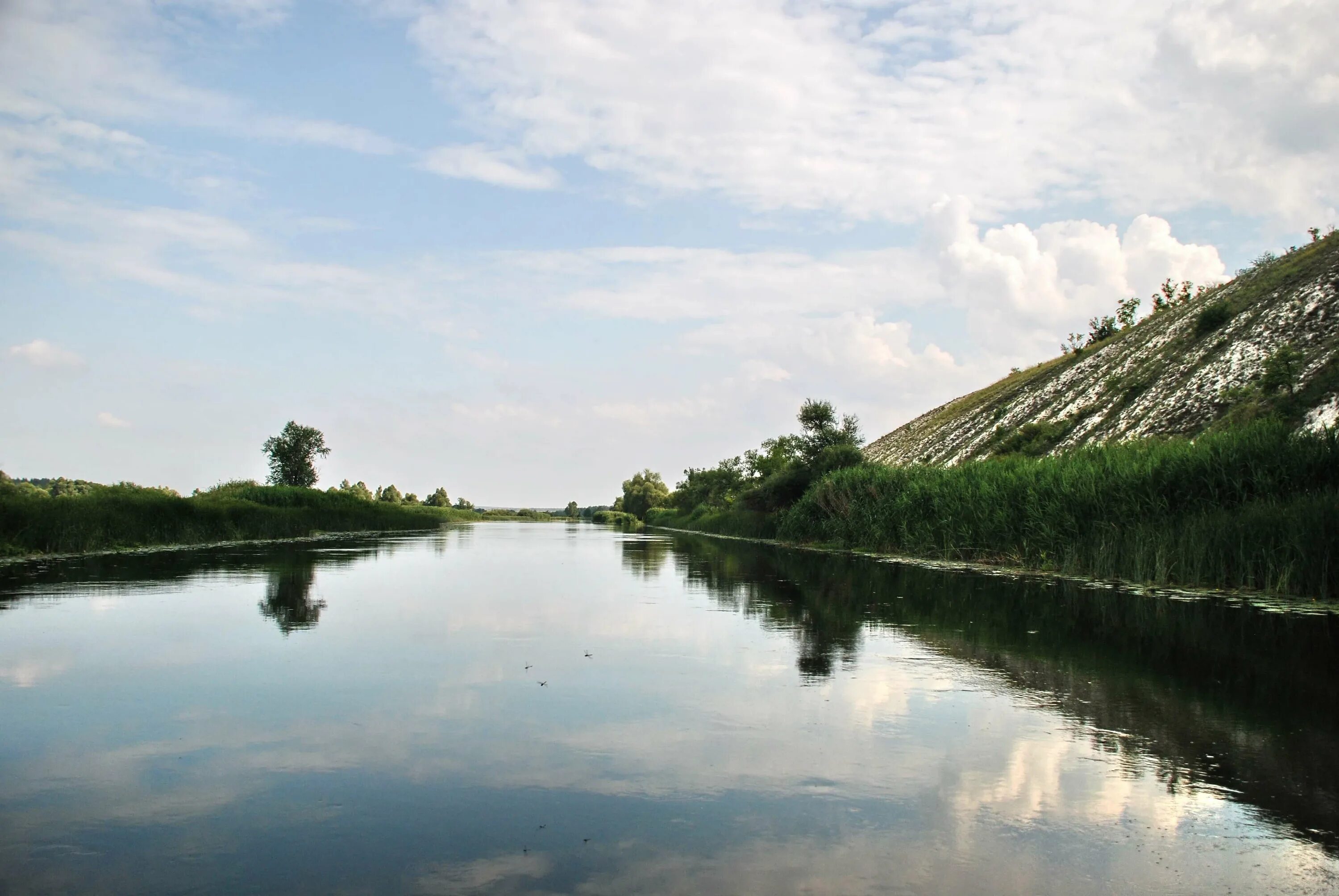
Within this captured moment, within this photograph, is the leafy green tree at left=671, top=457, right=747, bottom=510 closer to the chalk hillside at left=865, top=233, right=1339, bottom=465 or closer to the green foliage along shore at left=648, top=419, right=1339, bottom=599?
the chalk hillside at left=865, top=233, right=1339, bottom=465

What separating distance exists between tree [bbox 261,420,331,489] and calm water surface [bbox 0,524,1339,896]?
66611mm

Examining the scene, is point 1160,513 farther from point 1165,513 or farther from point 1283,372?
point 1283,372

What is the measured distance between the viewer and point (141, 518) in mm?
30219

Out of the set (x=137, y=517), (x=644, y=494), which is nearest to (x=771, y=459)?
(x=137, y=517)

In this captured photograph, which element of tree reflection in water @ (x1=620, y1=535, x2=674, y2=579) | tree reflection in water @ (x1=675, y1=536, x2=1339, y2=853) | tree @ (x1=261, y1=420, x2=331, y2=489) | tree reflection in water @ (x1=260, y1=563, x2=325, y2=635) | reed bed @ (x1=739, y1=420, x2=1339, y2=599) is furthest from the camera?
tree @ (x1=261, y1=420, x2=331, y2=489)

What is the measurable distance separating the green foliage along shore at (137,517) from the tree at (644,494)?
90.6 metres

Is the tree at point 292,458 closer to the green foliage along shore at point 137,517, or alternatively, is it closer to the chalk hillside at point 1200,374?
the green foliage along shore at point 137,517

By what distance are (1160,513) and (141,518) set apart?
1198 inches

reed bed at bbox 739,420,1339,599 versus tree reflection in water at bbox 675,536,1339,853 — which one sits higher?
reed bed at bbox 739,420,1339,599

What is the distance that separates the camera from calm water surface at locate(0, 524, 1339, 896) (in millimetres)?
4602

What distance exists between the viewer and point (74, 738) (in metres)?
6.85

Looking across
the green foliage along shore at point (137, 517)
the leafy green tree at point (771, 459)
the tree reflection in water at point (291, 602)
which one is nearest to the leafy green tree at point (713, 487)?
the leafy green tree at point (771, 459)

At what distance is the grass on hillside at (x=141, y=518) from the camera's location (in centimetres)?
2439

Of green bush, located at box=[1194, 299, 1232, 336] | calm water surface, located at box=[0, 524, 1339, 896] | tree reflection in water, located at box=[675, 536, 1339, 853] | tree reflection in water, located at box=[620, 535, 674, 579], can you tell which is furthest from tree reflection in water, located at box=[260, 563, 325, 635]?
green bush, located at box=[1194, 299, 1232, 336]
